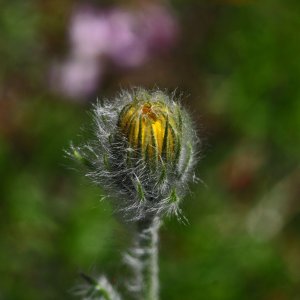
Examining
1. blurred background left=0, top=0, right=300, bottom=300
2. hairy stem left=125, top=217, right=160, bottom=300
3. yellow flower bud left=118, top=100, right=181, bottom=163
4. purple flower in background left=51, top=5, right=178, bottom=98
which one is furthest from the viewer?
purple flower in background left=51, top=5, right=178, bottom=98

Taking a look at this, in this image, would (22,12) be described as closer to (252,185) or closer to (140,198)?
(252,185)

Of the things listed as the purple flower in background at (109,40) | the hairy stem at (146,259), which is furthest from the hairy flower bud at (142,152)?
the purple flower in background at (109,40)

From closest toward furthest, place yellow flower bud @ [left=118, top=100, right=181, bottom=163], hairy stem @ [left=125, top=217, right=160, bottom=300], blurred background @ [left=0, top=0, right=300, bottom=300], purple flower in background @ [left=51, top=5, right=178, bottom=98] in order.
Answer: yellow flower bud @ [left=118, top=100, right=181, bottom=163] → hairy stem @ [left=125, top=217, right=160, bottom=300] → blurred background @ [left=0, top=0, right=300, bottom=300] → purple flower in background @ [left=51, top=5, right=178, bottom=98]

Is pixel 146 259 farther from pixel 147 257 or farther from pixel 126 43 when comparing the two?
pixel 126 43

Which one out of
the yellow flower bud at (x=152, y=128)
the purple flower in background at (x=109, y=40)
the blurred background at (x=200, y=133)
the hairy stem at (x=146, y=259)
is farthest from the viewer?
the purple flower in background at (x=109, y=40)

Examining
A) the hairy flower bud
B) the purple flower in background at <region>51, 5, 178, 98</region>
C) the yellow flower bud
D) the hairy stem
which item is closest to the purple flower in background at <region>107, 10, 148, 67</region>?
the purple flower in background at <region>51, 5, 178, 98</region>

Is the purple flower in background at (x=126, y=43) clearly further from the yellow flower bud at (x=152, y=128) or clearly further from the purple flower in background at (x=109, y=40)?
the yellow flower bud at (x=152, y=128)

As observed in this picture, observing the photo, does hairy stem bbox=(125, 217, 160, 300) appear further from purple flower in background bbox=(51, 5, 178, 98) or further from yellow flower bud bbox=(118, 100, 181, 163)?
purple flower in background bbox=(51, 5, 178, 98)

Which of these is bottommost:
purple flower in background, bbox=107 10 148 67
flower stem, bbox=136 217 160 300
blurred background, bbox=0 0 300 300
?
flower stem, bbox=136 217 160 300

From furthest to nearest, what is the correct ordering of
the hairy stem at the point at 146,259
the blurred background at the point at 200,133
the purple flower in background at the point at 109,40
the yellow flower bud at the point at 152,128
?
the purple flower in background at the point at 109,40
the blurred background at the point at 200,133
the hairy stem at the point at 146,259
the yellow flower bud at the point at 152,128
